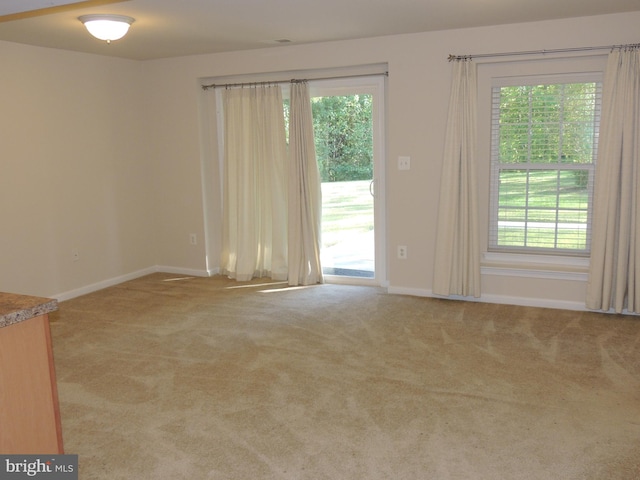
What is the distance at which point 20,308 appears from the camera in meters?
2.20

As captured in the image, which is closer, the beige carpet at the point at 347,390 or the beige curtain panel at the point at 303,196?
the beige carpet at the point at 347,390

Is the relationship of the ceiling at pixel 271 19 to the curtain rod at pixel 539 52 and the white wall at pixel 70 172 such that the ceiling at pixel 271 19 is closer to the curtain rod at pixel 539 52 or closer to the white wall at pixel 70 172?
the curtain rod at pixel 539 52

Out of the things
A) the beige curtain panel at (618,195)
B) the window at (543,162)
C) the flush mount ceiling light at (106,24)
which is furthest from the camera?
the window at (543,162)

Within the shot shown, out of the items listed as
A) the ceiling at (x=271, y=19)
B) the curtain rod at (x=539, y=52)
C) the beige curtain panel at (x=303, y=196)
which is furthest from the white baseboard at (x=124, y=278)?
the curtain rod at (x=539, y=52)

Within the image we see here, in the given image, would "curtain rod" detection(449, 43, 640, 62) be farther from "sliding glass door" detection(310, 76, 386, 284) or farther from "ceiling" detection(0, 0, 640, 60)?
"sliding glass door" detection(310, 76, 386, 284)

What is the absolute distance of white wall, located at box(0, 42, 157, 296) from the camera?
194 inches

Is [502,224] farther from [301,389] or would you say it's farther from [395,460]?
[395,460]

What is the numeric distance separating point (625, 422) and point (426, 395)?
3.41ft

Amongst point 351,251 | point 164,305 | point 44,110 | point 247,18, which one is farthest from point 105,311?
point 247,18

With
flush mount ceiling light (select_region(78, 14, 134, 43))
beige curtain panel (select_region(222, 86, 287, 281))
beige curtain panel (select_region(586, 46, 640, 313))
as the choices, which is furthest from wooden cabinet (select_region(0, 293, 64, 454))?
beige curtain panel (select_region(586, 46, 640, 313))

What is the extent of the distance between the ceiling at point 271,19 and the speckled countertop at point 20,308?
185cm

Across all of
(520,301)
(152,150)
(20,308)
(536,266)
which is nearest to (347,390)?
(20,308)

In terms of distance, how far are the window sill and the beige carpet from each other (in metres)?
0.30

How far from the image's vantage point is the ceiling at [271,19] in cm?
376
